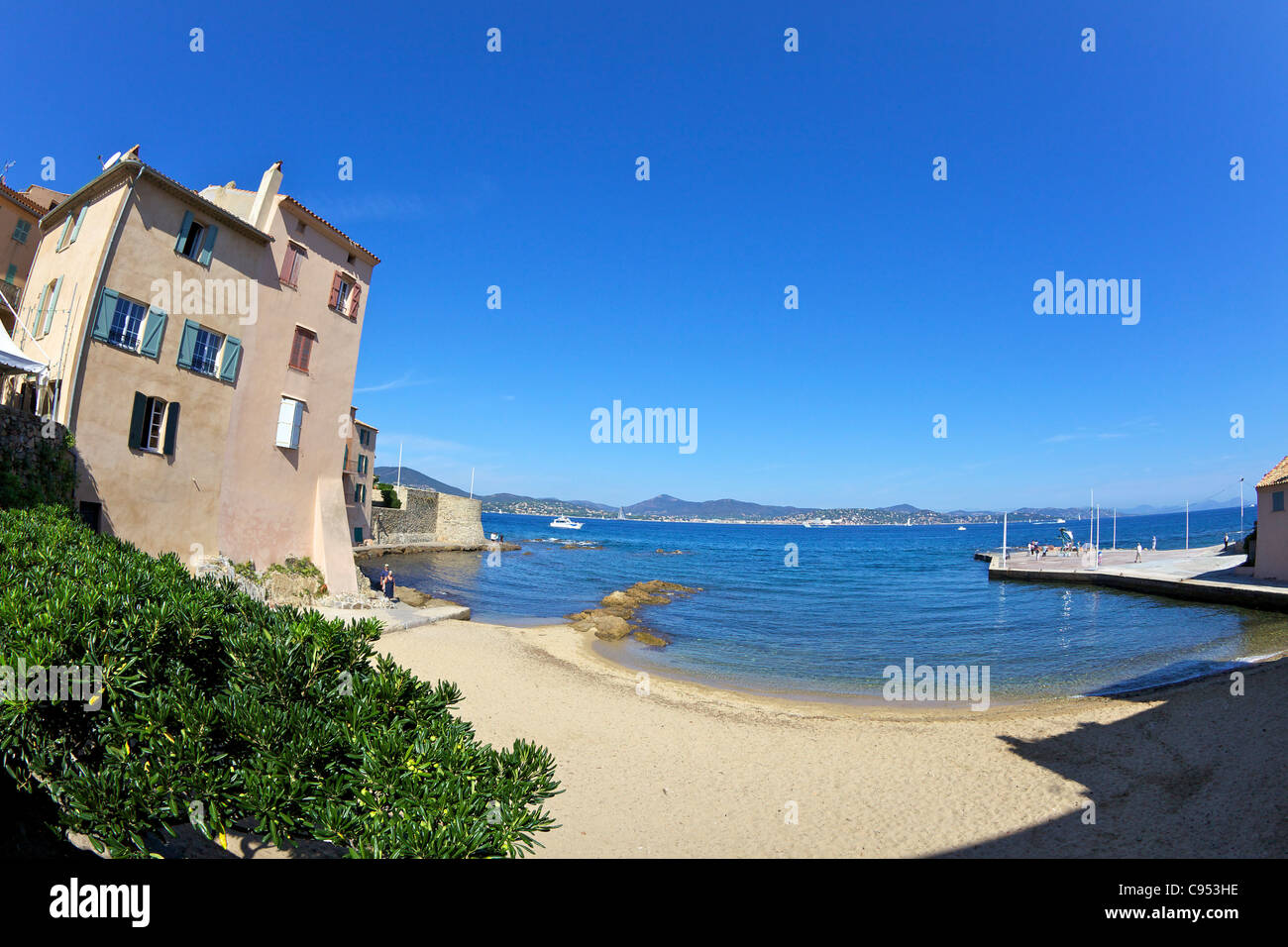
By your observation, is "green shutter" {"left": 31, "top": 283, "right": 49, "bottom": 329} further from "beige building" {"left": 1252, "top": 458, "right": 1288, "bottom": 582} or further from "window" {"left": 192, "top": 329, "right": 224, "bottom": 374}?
"beige building" {"left": 1252, "top": 458, "right": 1288, "bottom": 582}

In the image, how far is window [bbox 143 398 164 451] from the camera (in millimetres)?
17188

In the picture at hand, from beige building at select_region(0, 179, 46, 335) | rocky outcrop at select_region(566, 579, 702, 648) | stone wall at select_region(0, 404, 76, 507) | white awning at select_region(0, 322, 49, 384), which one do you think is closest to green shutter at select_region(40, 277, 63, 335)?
white awning at select_region(0, 322, 49, 384)

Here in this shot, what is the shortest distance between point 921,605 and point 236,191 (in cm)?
3946

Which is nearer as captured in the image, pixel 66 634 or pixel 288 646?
pixel 66 634

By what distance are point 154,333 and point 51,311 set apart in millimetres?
2902

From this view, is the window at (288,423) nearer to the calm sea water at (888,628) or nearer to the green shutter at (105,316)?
the green shutter at (105,316)

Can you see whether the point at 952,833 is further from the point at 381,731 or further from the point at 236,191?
the point at 236,191

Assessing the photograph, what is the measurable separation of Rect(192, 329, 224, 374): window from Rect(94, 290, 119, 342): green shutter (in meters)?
2.36

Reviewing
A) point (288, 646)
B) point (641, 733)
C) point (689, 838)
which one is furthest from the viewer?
point (641, 733)

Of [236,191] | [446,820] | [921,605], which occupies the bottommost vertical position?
[921,605]

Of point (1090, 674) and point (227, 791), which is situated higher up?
point (227, 791)

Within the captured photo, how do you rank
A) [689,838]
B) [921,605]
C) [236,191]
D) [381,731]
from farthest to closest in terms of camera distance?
[921,605]
[236,191]
[689,838]
[381,731]

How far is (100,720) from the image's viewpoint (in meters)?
3.60
